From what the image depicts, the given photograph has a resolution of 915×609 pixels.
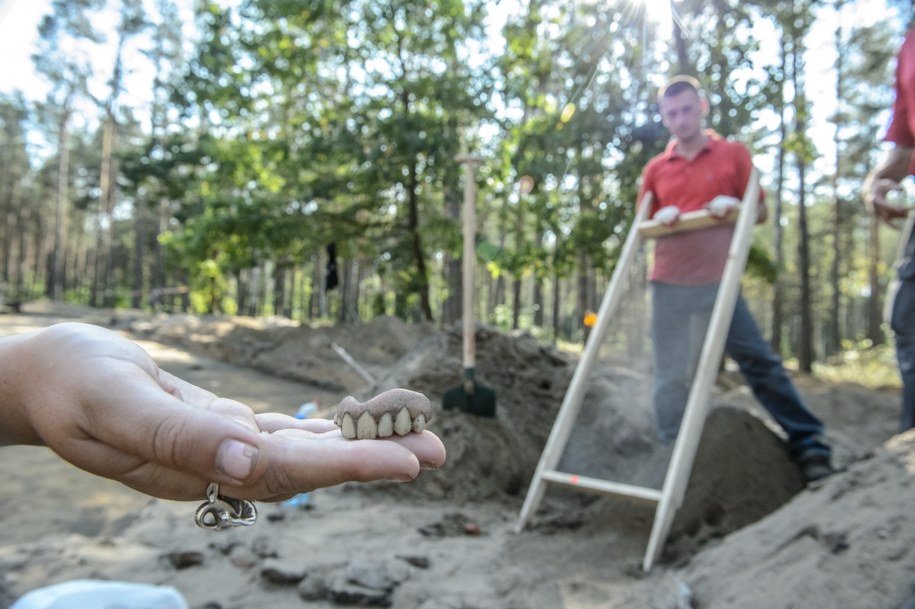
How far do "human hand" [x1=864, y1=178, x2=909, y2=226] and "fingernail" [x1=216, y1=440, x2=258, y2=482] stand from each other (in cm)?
297

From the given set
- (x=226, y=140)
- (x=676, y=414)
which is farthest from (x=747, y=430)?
(x=226, y=140)

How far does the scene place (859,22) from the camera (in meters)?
17.8

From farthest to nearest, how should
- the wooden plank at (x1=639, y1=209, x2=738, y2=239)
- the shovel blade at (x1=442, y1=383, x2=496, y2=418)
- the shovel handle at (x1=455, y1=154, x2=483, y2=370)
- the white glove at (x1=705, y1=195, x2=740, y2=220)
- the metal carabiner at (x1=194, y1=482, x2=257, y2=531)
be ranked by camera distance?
the shovel blade at (x1=442, y1=383, x2=496, y2=418) → the shovel handle at (x1=455, y1=154, x2=483, y2=370) → the wooden plank at (x1=639, y1=209, x2=738, y2=239) → the white glove at (x1=705, y1=195, x2=740, y2=220) → the metal carabiner at (x1=194, y1=482, x2=257, y2=531)

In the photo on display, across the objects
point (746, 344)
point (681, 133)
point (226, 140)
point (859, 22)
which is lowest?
point (746, 344)

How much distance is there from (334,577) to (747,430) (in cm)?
264

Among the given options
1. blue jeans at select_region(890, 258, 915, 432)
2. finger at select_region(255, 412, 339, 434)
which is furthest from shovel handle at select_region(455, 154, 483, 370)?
finger at select_region(255, 412, 339, 434)

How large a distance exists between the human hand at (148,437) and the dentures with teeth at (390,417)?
0.02 metres

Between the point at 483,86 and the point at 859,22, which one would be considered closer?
the point at 483,86

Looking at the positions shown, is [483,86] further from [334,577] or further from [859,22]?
[859,22]

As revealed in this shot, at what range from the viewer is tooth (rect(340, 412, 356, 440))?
1.08 metres

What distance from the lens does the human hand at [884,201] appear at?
2975mm

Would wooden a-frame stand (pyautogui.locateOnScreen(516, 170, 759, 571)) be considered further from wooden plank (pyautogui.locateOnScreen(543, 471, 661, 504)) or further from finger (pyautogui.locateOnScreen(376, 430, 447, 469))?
finger (pyautogui.locateOnScreen(376, 430, 447, 469))

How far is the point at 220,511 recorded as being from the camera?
1.01m

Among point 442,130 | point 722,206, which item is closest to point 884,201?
point 722,206
